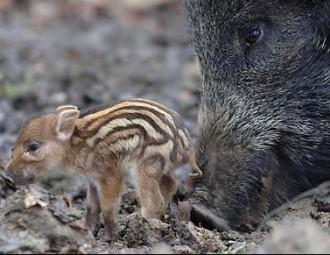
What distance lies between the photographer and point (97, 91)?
9602 millimetres

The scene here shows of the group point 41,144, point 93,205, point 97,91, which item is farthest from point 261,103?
point 97,91

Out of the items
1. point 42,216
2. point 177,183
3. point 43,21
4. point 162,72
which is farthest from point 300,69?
point 43,21

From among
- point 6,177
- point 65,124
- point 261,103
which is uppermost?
point 65,124

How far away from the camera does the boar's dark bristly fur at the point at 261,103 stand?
581cm

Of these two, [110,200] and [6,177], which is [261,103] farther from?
[6,177]

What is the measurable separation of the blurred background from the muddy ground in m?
0.01

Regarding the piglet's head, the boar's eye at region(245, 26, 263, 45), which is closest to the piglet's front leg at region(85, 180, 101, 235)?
the piglet's head

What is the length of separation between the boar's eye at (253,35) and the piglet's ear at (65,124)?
4.91 feet

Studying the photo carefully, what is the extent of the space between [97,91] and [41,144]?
14.3 feet

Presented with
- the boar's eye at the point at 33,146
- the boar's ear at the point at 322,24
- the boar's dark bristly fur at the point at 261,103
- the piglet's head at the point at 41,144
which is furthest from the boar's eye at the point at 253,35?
the boar's eye at the point at 33,146

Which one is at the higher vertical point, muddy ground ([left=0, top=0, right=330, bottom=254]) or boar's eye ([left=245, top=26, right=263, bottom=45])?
boar's eye ([left=245, top=26, right=263, bottom=45])

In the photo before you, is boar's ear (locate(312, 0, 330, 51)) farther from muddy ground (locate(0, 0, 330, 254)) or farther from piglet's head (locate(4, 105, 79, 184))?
piglet's head (locate(4, 105, 79, 184))

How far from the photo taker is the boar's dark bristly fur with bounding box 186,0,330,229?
5.81 m

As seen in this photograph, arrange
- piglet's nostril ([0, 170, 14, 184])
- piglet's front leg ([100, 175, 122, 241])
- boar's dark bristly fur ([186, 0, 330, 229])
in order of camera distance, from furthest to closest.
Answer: boar's dark bristly fur ([186, 0, 330, 229]) → piglet's nostril ([0, 170, 14, 184]) → piglet's front leg ([100, 175, 122, 241])
